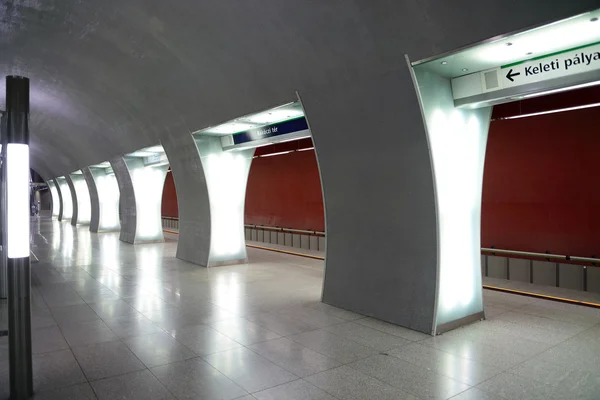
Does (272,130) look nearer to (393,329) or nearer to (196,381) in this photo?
(393,329)

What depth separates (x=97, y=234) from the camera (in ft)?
65.8

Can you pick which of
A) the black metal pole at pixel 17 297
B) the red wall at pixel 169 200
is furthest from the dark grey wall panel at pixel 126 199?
the black metal pole at pixel 17 297

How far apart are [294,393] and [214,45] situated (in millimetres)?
5212

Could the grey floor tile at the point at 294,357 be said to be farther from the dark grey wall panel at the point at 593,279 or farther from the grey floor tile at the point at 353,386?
the dark grey wall panel at the point at 593,279

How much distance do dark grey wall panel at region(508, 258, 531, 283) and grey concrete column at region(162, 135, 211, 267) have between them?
686 centimetres

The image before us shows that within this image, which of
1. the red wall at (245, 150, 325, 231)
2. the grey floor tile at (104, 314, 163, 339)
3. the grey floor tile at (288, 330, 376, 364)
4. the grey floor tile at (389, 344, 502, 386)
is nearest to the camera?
the grey floor tile at (389, 344, 502, 386)

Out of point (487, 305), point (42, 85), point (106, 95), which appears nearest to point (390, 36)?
point (487, 305)

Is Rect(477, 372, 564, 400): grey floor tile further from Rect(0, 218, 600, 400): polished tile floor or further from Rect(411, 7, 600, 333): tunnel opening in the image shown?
Rect(411, 7, 600, 333): tunnel opening

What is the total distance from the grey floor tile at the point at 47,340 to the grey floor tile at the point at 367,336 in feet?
10.7

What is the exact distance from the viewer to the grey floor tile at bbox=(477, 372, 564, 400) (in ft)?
12.1

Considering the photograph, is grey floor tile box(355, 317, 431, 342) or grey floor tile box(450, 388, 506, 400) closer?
grey floor tile box(450, 388, 506, 400)

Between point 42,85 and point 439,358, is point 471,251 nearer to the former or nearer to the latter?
point 439,358

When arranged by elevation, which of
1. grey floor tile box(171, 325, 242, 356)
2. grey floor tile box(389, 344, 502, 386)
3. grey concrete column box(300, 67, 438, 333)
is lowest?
grey floor tile box(389, 344, 502, 386)

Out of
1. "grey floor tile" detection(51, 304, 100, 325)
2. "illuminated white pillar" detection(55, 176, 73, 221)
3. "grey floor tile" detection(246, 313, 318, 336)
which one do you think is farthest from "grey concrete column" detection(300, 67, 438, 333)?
"illuminated white pillar" detection(55, 176, 73, 221)
